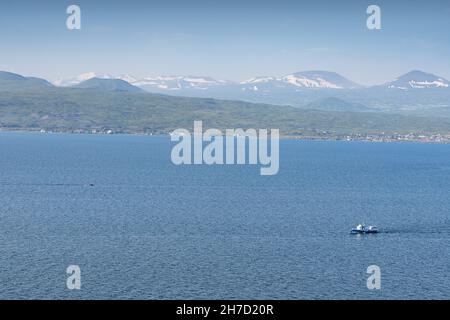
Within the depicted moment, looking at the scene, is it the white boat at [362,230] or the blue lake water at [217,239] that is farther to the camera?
Result: the white boat at [362,230]

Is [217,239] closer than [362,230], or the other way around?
[217,239]

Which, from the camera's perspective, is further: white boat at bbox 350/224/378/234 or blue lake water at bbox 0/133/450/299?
white boat at bbox 350/224/378/234

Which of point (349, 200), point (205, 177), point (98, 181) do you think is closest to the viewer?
point (349, 200)

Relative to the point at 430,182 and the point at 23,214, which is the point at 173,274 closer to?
the point at 23,214

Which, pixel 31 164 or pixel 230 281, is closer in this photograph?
pixel 230 281

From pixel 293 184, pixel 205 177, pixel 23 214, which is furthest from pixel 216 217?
pixel 205 177

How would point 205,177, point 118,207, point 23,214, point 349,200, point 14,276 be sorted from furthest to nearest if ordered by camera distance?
point 205,177, point 349,200, point 118,207, point 23,214, point 14,276
